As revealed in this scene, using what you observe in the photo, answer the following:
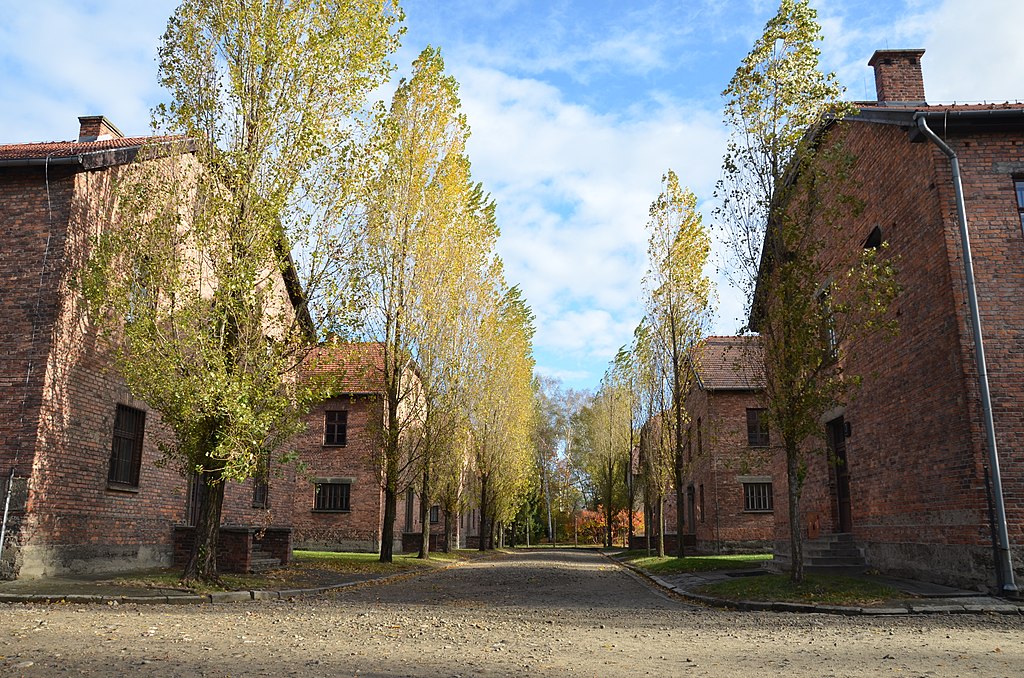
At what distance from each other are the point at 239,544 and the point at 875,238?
1468cm

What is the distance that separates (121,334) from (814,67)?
559 inches

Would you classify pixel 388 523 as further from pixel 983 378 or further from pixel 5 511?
pixel 983 378

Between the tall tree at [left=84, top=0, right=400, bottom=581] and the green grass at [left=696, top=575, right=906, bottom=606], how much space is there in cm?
825

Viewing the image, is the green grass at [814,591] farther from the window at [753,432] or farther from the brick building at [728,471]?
the window at [753,432]

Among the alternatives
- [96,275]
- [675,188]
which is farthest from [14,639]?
[675,188]

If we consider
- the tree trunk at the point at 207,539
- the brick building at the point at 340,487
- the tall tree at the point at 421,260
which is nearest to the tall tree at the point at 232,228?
the tree trunk at the point at 207,539

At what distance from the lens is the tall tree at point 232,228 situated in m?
12.1

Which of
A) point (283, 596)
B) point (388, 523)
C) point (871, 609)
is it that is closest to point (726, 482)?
point (388, 523)

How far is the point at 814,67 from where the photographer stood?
44.3 ft

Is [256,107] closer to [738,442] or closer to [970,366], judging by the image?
[970,366]

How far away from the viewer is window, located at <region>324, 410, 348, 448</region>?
3177 centimetres

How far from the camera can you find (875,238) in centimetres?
1571

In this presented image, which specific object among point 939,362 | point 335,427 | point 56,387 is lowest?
point 56,387

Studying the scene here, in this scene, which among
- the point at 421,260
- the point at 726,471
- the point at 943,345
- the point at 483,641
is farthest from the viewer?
the point at 726,471
